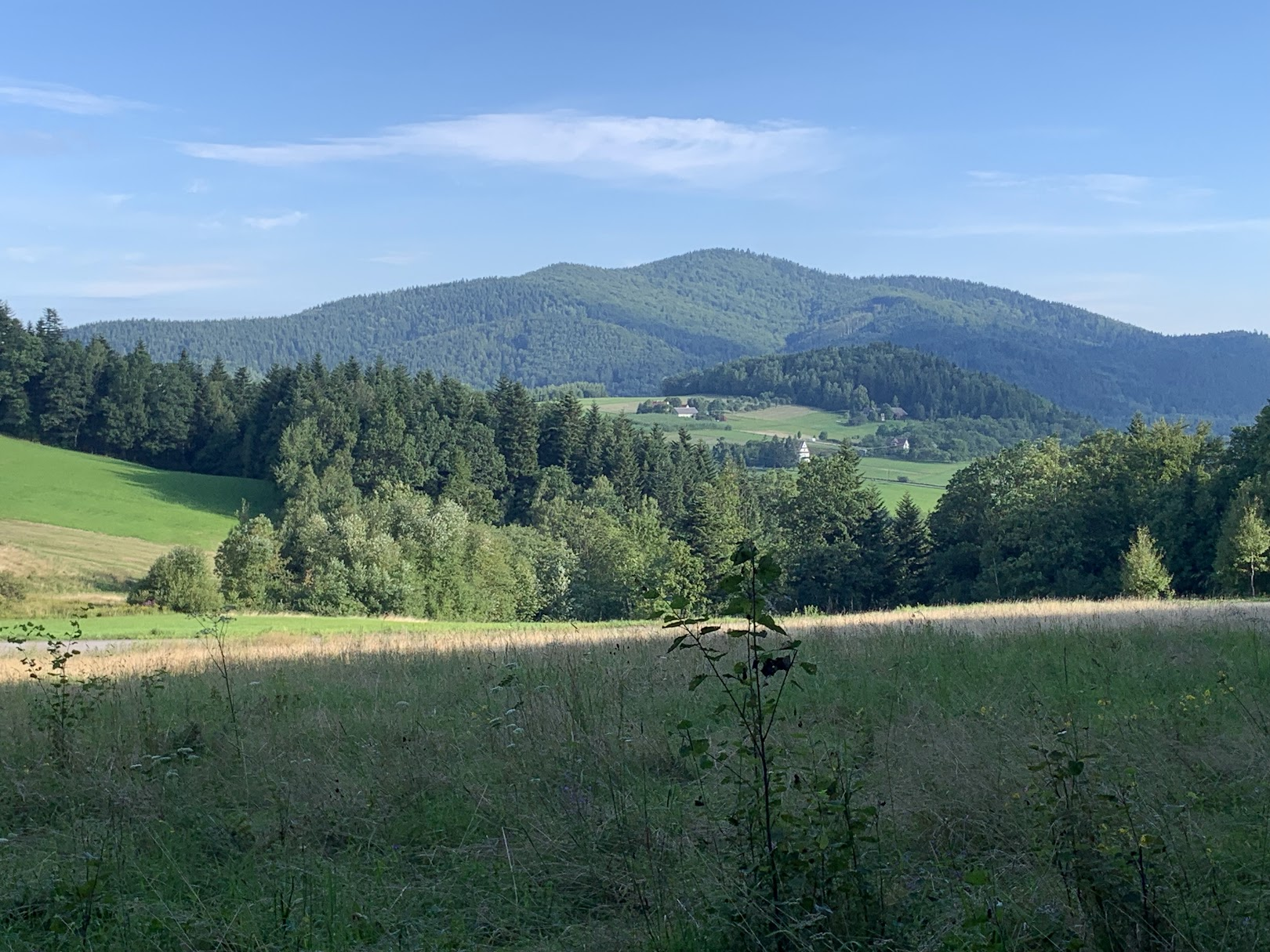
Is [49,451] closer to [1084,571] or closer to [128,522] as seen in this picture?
[128,522]

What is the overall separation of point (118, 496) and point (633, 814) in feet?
292

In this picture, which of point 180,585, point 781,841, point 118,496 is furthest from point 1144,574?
point 118,496

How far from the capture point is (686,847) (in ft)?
16.7

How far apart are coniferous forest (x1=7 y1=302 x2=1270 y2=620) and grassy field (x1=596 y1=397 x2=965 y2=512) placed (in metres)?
18.2

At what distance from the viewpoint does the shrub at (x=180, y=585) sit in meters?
49.8

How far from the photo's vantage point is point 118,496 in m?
83.1

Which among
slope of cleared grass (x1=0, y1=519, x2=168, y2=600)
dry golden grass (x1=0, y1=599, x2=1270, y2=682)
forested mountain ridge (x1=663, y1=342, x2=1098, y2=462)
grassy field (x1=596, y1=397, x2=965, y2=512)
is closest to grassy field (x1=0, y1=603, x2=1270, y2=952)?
dry golden grass (x1=0, y1=599, x2=1270, y2=682)

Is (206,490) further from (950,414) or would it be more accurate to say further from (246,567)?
(950,414)

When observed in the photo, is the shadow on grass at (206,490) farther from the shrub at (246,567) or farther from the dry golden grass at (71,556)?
the shrub at (246,567)

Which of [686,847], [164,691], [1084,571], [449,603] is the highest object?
[686,847]

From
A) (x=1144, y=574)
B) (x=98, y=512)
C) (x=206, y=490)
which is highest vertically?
(x=1144, y=574)

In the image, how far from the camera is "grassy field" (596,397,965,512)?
12212cm

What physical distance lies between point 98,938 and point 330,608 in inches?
2181

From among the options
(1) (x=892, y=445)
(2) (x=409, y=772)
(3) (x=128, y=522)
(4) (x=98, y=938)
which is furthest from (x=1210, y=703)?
(1) (x=892, y=445)
